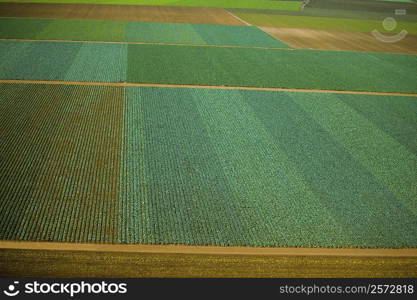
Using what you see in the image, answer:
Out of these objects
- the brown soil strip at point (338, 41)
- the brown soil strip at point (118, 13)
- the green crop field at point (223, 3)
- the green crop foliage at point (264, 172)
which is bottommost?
the green crop foliage at point (264, 172)

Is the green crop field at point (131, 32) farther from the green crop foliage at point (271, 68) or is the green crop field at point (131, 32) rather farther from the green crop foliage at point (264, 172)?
the green crop foliage at point (264, 172)

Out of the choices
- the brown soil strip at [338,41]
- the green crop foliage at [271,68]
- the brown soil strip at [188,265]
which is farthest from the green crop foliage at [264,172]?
the brown soil strip at [338,41]

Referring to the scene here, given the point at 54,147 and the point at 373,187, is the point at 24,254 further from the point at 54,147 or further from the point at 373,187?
the point at 373,187

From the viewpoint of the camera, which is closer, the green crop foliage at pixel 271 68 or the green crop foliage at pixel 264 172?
the green crop foliage at pixel 264 172

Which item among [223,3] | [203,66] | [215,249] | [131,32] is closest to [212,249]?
[215,249]

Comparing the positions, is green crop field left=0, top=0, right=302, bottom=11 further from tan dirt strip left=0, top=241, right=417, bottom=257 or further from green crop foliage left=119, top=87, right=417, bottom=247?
tan dirt strip left=0, top=241, right=417, bottom=257

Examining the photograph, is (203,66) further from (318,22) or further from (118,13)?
(318,22)
